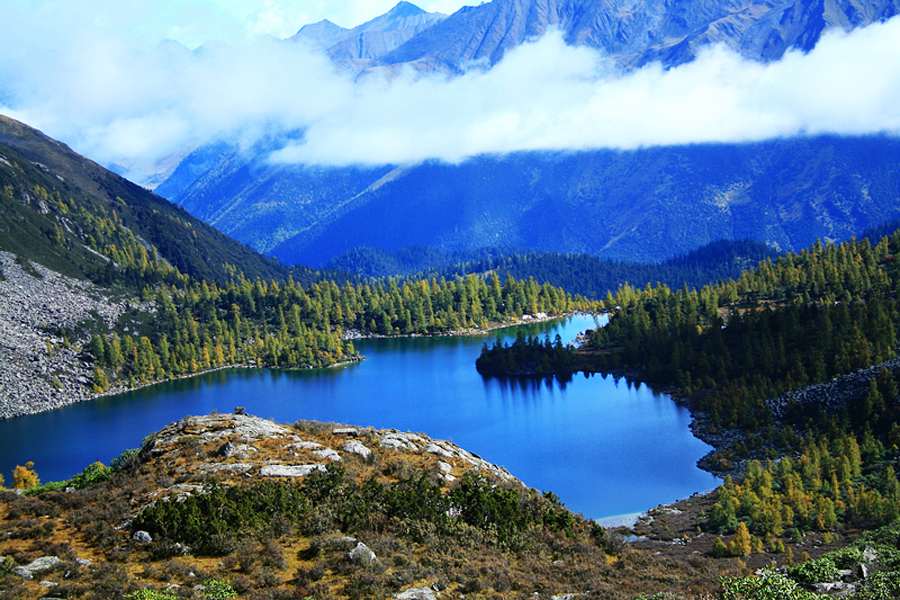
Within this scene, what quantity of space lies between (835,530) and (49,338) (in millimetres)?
140919

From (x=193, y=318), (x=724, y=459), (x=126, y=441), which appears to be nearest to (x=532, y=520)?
(x=724, y=459)

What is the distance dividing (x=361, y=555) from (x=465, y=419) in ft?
277

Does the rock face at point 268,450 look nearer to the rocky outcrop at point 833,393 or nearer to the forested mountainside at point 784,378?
the forested mountainside at point 784,378

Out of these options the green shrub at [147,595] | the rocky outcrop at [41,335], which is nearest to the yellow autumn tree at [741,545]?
the green shrub at [147,595]

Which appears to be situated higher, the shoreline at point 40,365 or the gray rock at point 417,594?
the shoreline at point 40,365

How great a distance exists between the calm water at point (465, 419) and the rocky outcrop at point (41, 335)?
250 inches

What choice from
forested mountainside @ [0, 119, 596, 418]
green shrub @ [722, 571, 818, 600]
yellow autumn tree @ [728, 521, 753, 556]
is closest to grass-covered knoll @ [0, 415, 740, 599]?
green shrub @ [722, 571, 818, 600]

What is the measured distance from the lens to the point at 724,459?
78.4 metres

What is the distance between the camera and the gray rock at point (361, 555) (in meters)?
20.5

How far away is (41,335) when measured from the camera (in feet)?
464

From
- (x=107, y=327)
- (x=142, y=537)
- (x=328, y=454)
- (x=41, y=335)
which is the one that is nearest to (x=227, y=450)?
(x=328, y=454)

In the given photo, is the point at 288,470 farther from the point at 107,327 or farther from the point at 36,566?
the point at 107,327

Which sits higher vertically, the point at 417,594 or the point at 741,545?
the point at 417,594

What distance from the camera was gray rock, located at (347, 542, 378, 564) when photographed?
67.1 ft
